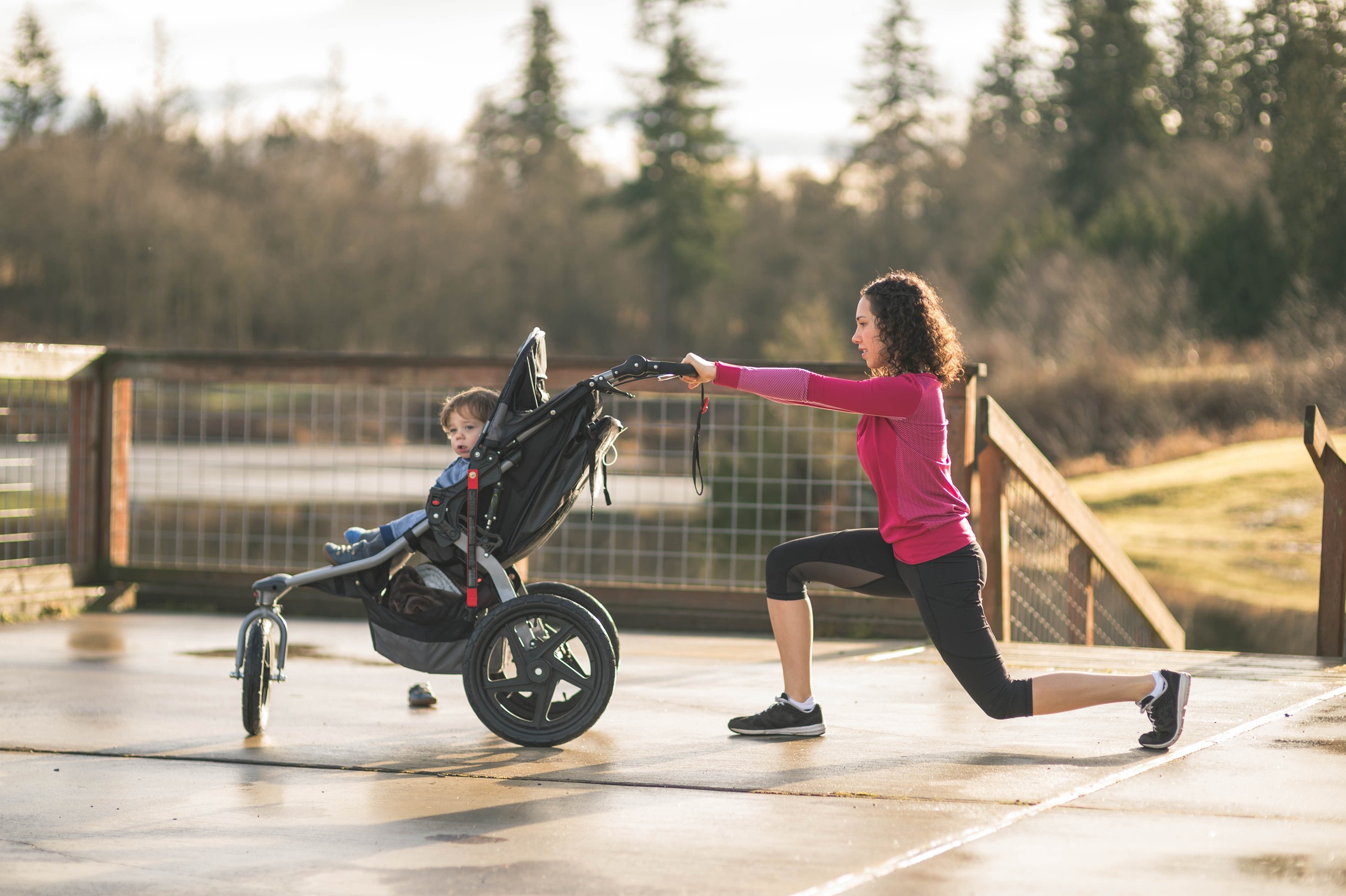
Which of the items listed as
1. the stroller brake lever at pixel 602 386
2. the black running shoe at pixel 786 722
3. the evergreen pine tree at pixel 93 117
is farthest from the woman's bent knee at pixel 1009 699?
the evergreen pine tree at pixel 93 117

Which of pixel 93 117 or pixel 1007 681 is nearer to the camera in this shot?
pixel 1007 681

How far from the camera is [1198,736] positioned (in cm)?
514

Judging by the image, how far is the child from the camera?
17.6 ft

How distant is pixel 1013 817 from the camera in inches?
161

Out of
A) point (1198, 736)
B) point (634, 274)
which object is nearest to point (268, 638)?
point (1198, 736)

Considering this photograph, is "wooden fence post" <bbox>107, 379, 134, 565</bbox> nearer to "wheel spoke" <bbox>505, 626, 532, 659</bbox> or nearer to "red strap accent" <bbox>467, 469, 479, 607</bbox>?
"red strap accent" <bbox>467, 469, 479, 607</bbox>

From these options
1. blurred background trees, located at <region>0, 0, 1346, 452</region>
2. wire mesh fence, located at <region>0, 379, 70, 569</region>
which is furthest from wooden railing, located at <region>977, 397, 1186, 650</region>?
blurred background trees, located at <region>0, 0, 1346, 452</region>

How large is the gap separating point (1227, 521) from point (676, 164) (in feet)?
129

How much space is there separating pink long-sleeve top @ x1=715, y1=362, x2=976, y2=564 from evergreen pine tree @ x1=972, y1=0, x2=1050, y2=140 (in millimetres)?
62733

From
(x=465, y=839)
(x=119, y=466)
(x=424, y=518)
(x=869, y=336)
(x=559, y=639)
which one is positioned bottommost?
(x=465, y=839)

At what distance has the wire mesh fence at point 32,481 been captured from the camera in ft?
29.0

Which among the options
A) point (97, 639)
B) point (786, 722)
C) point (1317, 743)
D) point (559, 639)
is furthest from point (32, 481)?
point (1317, 743)

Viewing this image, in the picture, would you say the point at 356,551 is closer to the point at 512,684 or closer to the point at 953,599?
the point at 512,684

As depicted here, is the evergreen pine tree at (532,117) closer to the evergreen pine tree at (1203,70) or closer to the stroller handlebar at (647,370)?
the evergreen pine tree at (1203,70)
